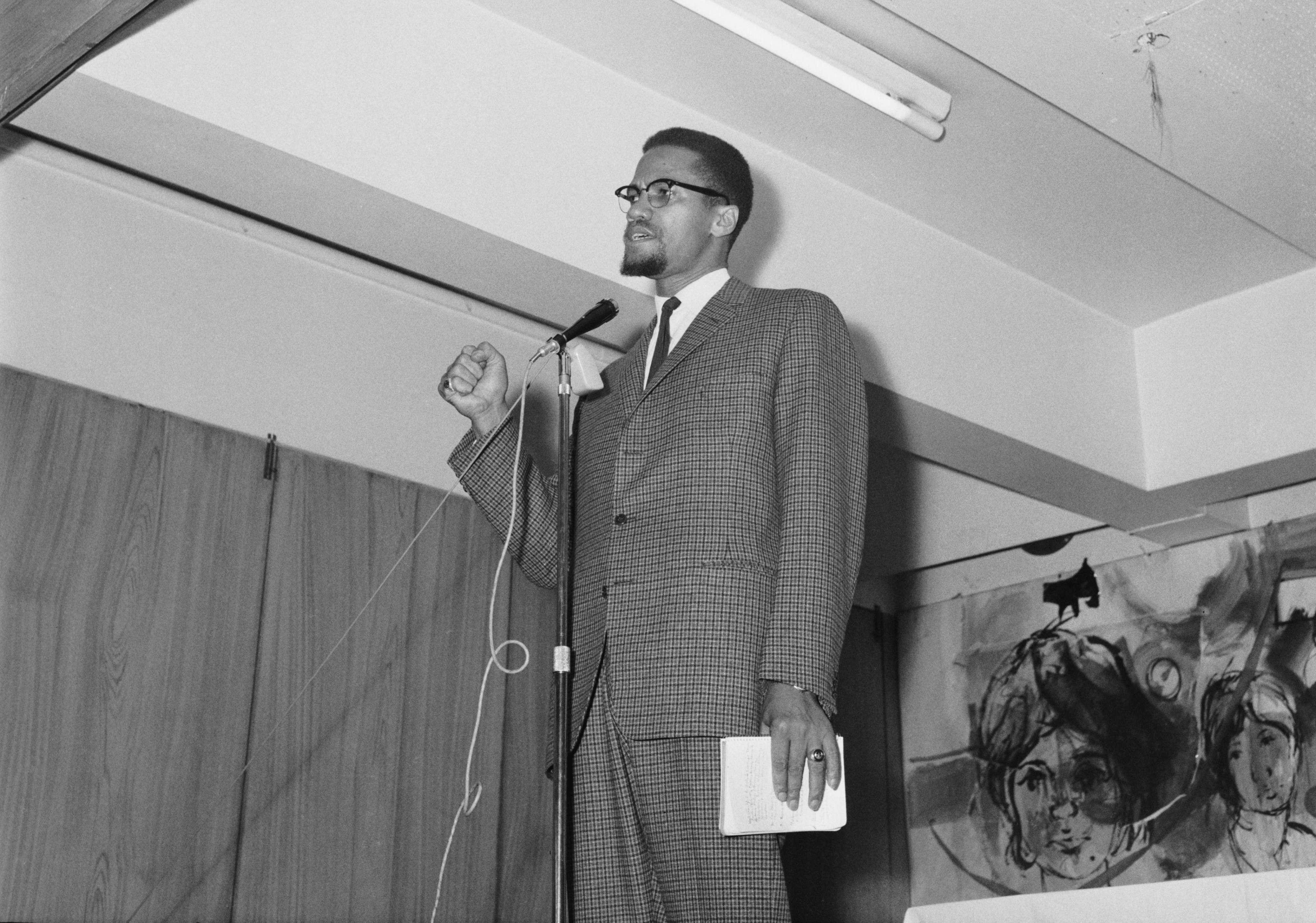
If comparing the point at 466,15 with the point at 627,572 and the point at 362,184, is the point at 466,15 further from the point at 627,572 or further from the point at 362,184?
the point at 627,572

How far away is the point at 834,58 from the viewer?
2.78m

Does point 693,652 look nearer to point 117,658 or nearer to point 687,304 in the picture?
point 687,304

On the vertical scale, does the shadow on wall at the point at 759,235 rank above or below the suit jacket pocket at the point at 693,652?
above

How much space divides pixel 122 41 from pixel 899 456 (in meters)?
3.07

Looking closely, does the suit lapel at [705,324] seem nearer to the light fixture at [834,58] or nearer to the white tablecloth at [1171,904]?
the light fixture at [834,58]

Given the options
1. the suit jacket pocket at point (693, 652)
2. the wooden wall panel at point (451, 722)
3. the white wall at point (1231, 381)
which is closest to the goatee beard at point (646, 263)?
the suit jacket pocket at point (693, 652)

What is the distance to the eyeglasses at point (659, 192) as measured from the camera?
2.46 meters

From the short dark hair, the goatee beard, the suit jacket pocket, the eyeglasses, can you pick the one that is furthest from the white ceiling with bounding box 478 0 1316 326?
the suit jacket pocket

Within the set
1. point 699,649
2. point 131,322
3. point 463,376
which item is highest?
point 131,322

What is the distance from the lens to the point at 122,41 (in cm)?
238

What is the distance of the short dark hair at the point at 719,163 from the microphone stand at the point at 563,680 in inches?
23.0

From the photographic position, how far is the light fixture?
264 cm

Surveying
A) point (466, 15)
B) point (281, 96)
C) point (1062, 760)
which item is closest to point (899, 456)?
point (1062, 760)

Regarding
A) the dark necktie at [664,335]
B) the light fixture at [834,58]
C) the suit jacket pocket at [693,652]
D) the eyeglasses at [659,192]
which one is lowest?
the suit jacket pocket at [693,652]
